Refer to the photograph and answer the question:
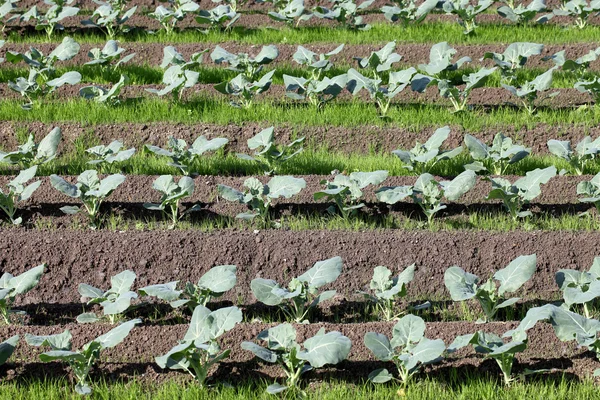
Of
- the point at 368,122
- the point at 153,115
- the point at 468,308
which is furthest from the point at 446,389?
the point at 153,115

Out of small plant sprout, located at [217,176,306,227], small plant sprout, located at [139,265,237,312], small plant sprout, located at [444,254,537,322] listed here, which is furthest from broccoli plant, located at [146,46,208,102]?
small plant sprout, located at [444,254,537,322]

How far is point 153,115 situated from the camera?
8070mm

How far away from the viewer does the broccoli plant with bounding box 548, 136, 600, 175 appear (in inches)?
269

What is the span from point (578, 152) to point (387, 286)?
2434mm

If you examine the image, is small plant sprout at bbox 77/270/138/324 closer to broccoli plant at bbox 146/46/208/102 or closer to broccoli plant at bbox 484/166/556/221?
broccoli plant at bbox 484/166/556/221

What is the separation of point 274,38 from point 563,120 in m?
3.65

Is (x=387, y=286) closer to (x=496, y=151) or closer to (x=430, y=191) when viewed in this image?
(x=430, y=191)

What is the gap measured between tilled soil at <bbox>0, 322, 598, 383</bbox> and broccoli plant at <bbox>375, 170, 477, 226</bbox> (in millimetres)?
1365

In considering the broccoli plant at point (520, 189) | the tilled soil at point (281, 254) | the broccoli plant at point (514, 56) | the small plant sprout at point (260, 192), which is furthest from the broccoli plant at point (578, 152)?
the small plant sprout at point (260, 192)

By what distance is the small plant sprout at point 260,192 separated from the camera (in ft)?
20.1

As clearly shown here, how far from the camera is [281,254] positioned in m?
5.93

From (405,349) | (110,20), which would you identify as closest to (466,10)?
(110,20)

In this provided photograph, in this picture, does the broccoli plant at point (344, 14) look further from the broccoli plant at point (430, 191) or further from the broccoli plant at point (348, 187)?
the broccoli plant at point (430, 191)

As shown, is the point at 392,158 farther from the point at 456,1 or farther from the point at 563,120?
the point at 456,1
